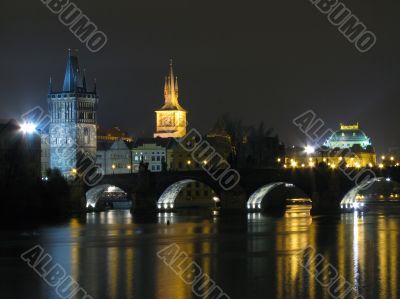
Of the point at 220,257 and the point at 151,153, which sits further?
the point at 151,153

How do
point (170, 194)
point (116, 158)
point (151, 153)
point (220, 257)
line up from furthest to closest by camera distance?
point (116, 158), point (151, 153), point (170, 194), point (220, 257)

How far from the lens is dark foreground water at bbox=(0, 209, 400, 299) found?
49.2 meters

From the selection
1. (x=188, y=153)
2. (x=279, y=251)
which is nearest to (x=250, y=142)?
(x=188, y=153)

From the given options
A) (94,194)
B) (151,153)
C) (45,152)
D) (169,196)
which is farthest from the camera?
(151,153)

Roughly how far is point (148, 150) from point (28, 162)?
6704 cm

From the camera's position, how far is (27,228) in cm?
8406

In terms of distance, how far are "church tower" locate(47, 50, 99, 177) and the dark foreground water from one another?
7164 cm

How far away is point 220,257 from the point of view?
61625 mm

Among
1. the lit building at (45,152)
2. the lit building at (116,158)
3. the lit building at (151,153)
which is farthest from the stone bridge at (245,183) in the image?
the lit building at (116,158)

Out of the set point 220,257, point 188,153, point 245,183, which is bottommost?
point 220,257

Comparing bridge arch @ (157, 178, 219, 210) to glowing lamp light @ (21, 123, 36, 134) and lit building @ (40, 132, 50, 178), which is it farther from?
lit building @ (40, 132, 50, 178)

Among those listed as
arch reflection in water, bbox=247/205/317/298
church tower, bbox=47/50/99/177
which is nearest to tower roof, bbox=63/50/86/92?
church tower, bbox=47/50/99/177

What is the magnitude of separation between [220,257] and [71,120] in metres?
110

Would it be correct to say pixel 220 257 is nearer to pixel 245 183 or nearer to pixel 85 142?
pixel 245 183
